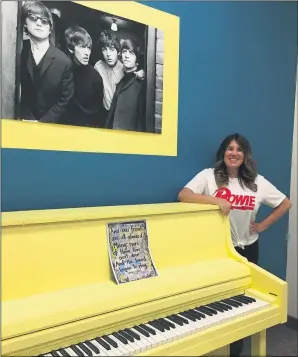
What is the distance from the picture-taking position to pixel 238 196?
2.07 metres

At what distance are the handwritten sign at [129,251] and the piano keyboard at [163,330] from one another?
0.20 metres

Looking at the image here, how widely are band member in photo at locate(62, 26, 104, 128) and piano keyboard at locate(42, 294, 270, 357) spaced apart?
996 mm

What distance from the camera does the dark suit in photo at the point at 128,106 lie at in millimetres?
1853

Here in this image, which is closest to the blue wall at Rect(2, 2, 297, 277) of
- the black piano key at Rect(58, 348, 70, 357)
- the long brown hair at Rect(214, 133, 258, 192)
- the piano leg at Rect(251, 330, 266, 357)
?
the long brown hair at Rect(214, 133, 258, 192)

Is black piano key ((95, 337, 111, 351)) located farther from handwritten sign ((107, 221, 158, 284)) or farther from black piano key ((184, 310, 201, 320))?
black piano key ((184, 310, 201, 320))

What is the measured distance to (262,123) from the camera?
2592mm

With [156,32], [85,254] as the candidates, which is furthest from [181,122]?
[85,254]

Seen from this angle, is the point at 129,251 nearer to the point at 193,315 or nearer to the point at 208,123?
the point at 193,315

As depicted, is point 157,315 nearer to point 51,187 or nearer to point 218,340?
point 218,340

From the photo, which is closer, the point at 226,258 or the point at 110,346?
the point at 110,346

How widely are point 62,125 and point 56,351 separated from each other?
998 millimetres

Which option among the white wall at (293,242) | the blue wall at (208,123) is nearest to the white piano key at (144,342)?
the blue wall at (208,123)

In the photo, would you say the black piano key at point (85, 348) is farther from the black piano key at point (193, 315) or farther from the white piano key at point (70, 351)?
the black piano key at point (193, 315)

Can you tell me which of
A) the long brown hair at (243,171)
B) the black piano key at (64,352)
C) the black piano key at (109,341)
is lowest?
the black piano key at (64,352)
